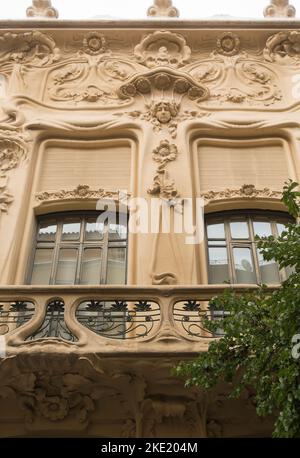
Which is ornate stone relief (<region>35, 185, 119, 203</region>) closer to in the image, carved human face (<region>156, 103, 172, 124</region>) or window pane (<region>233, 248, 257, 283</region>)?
carved human face (<region>156, 103, 172, 124</region>)

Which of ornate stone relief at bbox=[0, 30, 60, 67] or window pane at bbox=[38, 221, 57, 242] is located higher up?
ornate stone relief at bbox=[0, 30, 60, 67]

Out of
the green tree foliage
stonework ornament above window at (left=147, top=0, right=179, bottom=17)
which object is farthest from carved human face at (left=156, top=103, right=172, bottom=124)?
the green tree foliage

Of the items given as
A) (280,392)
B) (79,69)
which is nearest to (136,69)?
(79,69)

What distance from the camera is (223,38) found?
45.2ft

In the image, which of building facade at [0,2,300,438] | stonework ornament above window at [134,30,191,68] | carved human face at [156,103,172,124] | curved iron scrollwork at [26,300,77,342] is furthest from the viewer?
stonework ornament above window at [134,30,191,68]

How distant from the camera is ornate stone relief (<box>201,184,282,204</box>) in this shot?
33.9ft

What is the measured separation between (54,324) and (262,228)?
4605 millimetres

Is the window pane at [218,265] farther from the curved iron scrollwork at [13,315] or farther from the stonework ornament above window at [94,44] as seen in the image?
the stonework ornament above window at [94,44]

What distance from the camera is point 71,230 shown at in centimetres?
1029

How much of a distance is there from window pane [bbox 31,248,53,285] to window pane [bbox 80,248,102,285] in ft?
1.90

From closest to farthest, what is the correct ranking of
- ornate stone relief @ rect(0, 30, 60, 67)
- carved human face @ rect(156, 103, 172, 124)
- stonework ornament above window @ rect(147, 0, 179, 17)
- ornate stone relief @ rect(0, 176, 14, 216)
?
ornate stone relief @ rect(0, 176, 14, 216) → carved human face @ rect(156, 103, 172, 124) → ornate stone relief @ rect(0, 30, 60, 67) → stonework ornament above window @ rect(147, 0, 179, 17)

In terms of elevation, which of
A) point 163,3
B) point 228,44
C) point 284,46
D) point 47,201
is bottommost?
point 47,201

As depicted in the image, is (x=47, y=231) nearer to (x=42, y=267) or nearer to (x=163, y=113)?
(x=42, y=267)

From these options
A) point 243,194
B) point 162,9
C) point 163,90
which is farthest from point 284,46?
point 243,194
